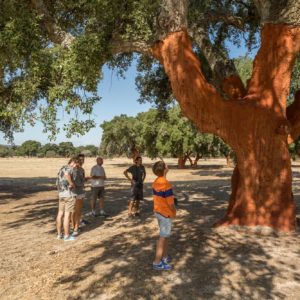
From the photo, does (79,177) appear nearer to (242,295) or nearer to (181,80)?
(181,80)

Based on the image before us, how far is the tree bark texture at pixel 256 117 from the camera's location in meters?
8.05

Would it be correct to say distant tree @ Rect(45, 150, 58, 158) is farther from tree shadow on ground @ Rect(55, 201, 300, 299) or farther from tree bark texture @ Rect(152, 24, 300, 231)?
tree shadow on ground @ Rect(55, 201, 300, 299)

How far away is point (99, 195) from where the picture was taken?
10953 mm

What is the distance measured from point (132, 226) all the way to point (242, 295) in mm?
4572

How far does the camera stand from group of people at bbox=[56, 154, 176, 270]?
587cm

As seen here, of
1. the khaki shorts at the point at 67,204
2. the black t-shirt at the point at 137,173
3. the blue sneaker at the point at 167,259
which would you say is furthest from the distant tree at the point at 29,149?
the blue sneaker at the point at 167,259

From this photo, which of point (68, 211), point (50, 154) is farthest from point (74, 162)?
Answer: point (50, 154)

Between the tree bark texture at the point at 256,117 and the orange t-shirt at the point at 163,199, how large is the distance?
2.81 m

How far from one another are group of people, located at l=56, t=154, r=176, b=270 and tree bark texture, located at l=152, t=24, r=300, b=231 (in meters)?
2.62

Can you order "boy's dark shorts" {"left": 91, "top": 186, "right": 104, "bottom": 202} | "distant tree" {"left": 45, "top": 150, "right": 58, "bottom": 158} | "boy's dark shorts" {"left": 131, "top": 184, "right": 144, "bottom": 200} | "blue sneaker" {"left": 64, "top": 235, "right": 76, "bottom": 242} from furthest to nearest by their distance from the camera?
"distant tree" {"left": 45, "top": 150, "right": 58, "bottom": 158}
"boy's dark shorts" {"left": 91, "top": 186, "right": 104, "bottom": 202}
"boy's dark shorts" {"left": 131, "top": 184, "right": 144, "bottom": 200}
"blue sneaker" {"left": 64, "top": 235, "right": 76, "bottom": 242}

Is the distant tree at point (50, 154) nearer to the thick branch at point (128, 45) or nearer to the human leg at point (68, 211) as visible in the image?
the thick branch at point (128, 45)

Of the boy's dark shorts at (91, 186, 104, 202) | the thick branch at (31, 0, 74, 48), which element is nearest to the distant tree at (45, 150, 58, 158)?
the boy's dark shorts at (91, 186, 104, 202)

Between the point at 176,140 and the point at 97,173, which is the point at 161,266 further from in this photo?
the point at 176,140

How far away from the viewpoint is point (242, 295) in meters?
4.83
